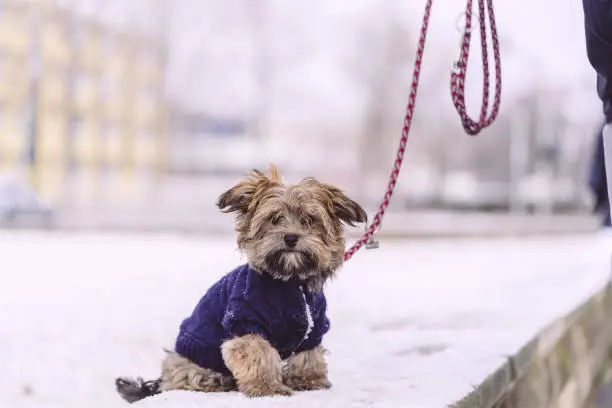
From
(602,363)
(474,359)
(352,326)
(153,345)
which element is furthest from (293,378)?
(602,363)

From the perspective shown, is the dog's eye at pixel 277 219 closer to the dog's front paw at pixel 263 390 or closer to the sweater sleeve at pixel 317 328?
the sweater sleeve at pixel 317 328

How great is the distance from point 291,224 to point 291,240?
0.26 ft

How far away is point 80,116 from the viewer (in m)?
44.1

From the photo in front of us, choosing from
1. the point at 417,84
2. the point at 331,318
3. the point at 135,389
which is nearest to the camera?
the point at 135,389

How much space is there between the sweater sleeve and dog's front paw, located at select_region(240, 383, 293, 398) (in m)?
0.25

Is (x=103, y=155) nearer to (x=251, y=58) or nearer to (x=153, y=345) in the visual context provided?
(x=251, y=58)

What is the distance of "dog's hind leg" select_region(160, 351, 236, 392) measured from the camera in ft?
12.1

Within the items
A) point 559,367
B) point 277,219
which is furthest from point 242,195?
point 559,367

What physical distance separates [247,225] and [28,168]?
3043 cm

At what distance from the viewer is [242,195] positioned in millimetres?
3572

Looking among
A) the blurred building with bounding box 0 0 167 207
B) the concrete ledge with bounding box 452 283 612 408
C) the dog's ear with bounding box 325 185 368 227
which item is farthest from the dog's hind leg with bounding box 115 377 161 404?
the blurred building with bounding box 0 0 167 207

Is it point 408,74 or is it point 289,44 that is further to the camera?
point 408,74

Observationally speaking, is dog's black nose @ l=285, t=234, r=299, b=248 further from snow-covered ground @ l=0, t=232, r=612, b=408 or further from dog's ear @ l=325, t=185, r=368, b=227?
snow-covered ground @ l=0, t=232, r=612, b=408

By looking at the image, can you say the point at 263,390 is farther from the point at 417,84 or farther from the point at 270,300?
the point at 417,84
